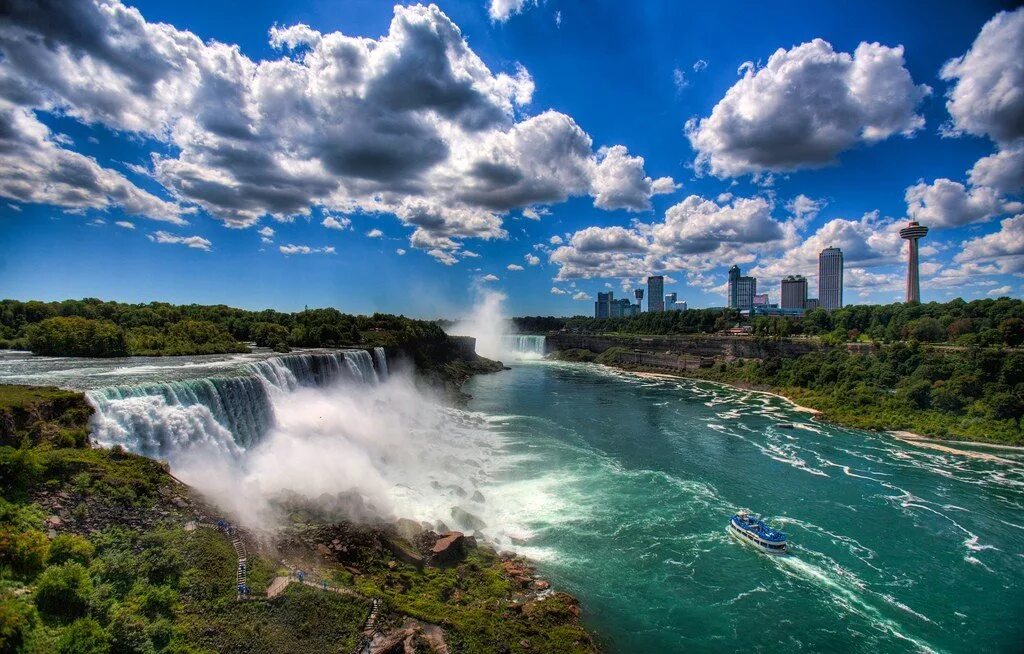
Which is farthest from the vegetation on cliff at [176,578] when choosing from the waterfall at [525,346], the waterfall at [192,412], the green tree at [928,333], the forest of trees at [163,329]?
the waterfall at [525,346]

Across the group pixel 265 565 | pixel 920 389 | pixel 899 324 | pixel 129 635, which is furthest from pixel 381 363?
pixel 899 324

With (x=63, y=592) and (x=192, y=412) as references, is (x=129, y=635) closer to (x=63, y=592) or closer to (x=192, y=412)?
(x=63, y=592)

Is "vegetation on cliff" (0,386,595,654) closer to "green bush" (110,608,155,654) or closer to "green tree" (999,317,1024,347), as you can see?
"green bush" (110,608,155,654)

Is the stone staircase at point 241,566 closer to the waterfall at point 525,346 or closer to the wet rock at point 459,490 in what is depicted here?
the wet rock at point 459,490

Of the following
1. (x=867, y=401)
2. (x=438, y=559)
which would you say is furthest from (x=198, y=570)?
(x=867, y=401)

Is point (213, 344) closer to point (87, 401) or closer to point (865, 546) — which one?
point (87, 401)
